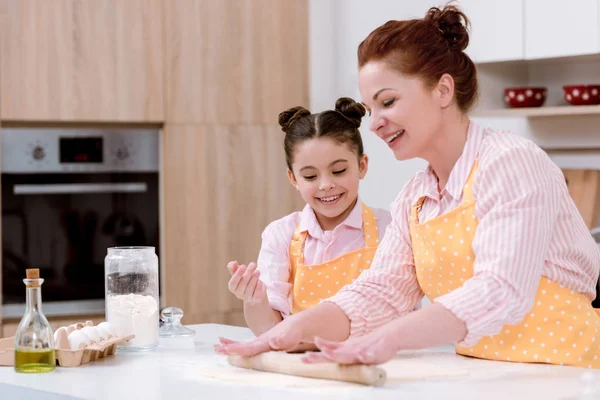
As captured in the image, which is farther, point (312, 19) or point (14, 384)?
point (312, 19)

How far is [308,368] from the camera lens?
54.4 inches

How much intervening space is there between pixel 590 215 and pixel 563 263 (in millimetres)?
1700

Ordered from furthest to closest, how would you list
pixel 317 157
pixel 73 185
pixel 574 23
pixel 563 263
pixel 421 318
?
1. pixel 73 185
2. pixel 574 23
3. pixel 317 157
4. pixel 563 263
5. pixel 421 318

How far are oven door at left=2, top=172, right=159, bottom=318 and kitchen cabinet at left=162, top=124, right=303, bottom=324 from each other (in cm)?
10

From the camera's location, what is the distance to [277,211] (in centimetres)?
381

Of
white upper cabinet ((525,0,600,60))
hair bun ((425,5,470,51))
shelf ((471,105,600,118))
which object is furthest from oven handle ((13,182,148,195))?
hair bun ((425,5,470,51))

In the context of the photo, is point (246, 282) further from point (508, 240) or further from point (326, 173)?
point (508, 240)

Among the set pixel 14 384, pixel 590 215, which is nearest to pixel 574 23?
pixel 590 215

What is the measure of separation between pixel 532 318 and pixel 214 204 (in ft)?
7.43

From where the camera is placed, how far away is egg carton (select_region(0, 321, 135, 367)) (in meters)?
1.58

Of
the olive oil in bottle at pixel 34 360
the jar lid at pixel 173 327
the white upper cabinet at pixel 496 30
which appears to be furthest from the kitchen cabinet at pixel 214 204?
the olive oil in bottle at pixel 34 360

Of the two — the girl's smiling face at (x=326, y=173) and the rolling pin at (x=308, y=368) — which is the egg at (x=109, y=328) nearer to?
the rolling pin at (x=308, y=368)

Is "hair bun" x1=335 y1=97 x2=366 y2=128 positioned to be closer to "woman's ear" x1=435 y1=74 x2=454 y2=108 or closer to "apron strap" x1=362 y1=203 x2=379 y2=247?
"apron strap" x1=362 y1=203 x2=379 y2=247

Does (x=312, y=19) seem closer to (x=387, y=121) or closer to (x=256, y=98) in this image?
(x=256, y=98)
